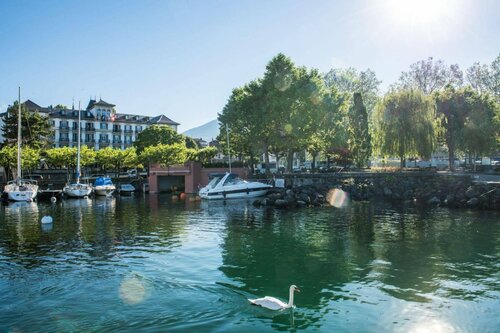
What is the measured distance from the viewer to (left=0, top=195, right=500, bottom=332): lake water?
45.4 ft

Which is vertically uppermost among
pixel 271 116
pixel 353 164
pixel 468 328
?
pixel 271 116

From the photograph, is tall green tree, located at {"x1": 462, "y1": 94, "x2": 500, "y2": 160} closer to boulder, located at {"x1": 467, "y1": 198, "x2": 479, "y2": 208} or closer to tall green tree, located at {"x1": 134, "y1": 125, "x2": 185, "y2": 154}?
boulder, located at {"x1": 467, "y1": 198, "x2": 479, "y2": 208}

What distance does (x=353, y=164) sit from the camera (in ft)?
284

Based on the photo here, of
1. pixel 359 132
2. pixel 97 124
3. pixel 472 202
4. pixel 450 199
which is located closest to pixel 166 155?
pixel 359 132

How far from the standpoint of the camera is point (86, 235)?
3133 centimetres

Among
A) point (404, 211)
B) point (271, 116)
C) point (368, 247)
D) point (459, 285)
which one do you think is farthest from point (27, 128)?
point (459, 285)

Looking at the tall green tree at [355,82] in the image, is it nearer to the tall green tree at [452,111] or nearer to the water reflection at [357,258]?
the tall green tree at [452,111]

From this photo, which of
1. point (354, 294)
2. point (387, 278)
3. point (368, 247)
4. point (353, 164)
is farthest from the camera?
point (353, 164)

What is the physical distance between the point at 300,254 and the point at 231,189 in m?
37.4

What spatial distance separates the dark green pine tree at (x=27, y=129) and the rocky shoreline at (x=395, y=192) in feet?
185

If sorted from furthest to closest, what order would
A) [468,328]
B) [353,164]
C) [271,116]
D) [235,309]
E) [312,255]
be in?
[353,164] → [271,116] → [312,255] → [235,309] → [468,328]

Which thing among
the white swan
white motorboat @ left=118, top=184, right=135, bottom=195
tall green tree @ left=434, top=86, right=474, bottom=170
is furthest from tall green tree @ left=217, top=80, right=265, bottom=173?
the white swan

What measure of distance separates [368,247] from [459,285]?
8095mm

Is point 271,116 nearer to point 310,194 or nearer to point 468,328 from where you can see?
point 310,194
